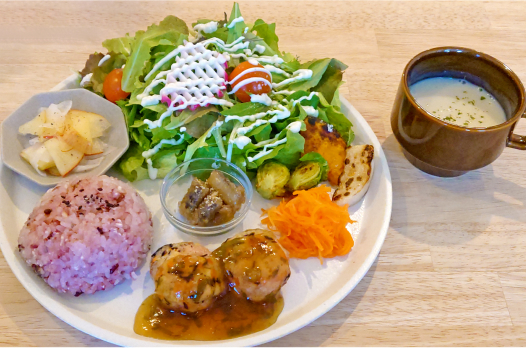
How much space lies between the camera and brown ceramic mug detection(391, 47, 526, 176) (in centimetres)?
229

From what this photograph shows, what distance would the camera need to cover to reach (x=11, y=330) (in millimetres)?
1985

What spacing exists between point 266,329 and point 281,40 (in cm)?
248

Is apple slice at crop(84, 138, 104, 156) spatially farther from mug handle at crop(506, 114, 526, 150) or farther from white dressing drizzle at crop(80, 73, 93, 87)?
mug handle at crop(506, 114, 526, 150)

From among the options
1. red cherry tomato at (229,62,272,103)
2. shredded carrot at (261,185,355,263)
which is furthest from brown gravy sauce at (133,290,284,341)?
red cherry tomato at (229,62,272,103)

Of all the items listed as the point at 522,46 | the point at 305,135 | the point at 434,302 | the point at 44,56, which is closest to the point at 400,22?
the point at 522,46

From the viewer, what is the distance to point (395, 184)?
268 centimetres

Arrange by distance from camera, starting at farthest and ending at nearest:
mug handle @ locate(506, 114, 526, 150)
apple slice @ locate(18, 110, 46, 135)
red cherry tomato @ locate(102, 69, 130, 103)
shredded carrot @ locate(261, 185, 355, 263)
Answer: red cherry tomato @ locate(102, 69, 130, 103) → apple slice @ locate(18, 110, 46, 135) → mug handle @ locate(506, 114, 526, 150) → shredded carrot @ locate(261, 185, 355, 263)

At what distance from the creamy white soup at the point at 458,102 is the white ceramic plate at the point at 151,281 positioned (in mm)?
391

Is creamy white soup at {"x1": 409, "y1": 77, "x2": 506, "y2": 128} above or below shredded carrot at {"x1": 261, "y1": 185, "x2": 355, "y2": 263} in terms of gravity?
above

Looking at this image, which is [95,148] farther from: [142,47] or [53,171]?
[142,47]

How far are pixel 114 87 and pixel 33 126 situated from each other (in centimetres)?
52

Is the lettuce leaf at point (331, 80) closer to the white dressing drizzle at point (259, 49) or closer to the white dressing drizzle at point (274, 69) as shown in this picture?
the white dressing drizzle at point (274, 69)

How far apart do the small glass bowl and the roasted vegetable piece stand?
438mm

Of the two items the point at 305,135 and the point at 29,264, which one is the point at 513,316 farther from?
the point at 29,264
